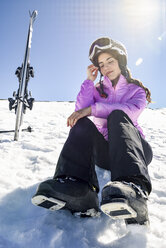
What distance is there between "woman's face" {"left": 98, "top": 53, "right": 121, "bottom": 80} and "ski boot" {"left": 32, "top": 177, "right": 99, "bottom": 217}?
1688mm

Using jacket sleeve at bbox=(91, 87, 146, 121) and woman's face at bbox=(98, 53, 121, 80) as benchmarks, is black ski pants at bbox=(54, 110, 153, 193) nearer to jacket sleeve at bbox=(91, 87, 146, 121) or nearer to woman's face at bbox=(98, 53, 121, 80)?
jacket sleeve at bbox=(91, 87, 146, 121)

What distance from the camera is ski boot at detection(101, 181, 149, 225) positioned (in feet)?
3.48

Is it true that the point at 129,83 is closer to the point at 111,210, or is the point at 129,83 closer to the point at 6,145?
the point at 111,210

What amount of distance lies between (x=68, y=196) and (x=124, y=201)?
1.33ft

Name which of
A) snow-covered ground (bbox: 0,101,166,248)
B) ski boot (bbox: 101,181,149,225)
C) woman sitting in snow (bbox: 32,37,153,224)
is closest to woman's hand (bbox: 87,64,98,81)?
woman sitting in snow (bbox: 32,37,153,224)

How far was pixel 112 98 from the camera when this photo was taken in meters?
2.50

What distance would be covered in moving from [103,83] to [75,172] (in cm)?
154

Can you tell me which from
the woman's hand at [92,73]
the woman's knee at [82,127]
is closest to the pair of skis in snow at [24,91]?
the woman's hand at [92,73]

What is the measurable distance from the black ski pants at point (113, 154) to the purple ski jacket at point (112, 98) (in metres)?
0.36

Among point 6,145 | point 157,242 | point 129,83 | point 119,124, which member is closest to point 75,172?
point 119,124

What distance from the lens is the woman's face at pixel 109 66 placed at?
266 cm

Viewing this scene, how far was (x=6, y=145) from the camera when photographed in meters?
3.30

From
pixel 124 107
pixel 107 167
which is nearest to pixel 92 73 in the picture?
pixel 124 107

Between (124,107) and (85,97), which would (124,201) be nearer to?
(124,107)
